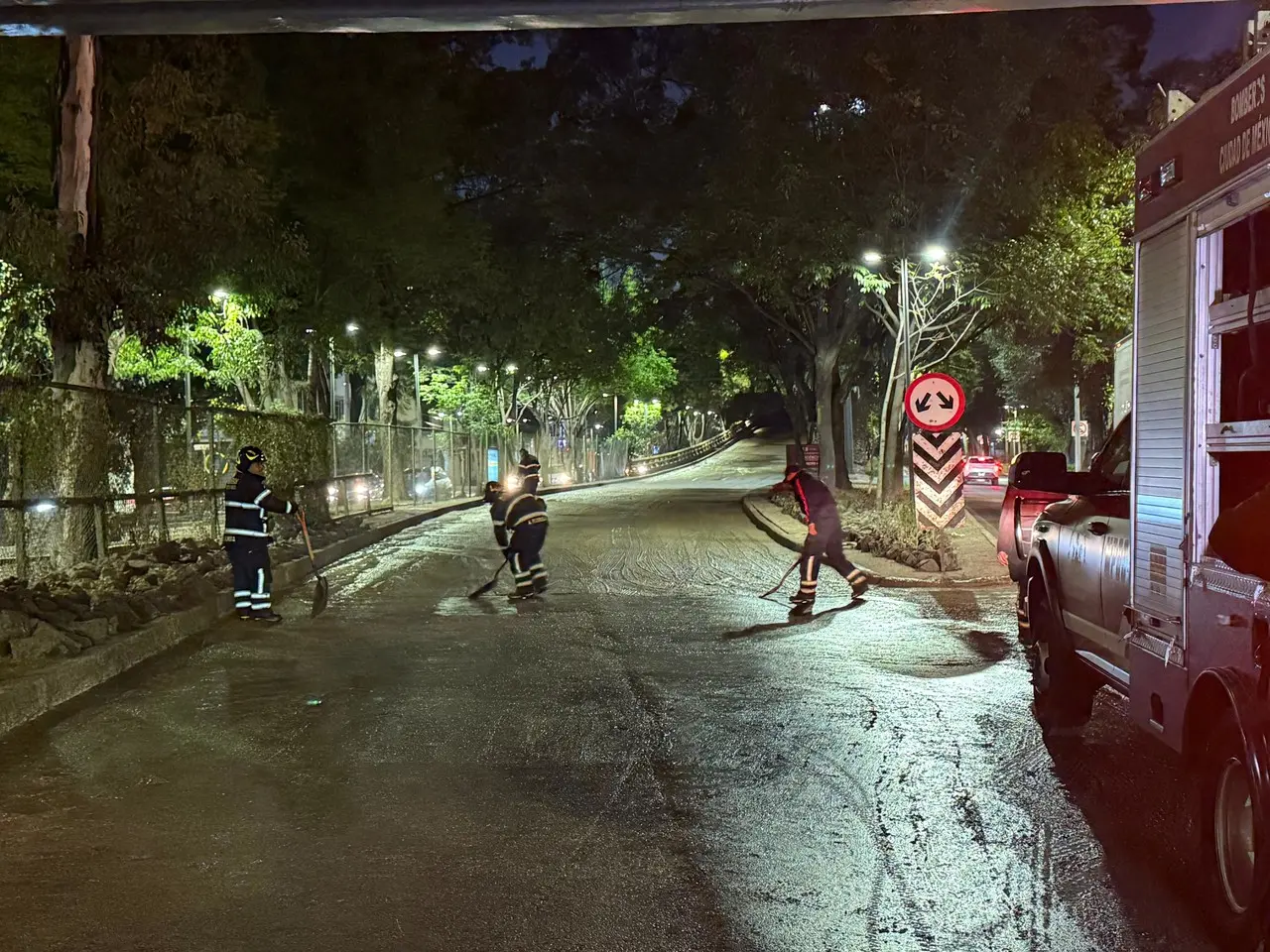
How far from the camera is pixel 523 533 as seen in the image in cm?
1348

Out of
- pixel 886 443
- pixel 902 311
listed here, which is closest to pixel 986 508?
pixel 886 443

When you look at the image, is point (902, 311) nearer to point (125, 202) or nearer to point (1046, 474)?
point (125, 202)

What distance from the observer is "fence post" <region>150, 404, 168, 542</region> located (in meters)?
14.7

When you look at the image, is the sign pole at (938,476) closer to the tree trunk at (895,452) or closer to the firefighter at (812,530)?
the firefighter at (812,530)

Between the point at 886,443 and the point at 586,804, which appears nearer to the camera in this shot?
the point at 586,804

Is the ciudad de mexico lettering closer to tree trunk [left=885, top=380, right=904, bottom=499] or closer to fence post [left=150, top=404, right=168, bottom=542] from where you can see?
fence post [left=150, top=404, right=168, bottom=542]

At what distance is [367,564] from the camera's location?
59.0 feet

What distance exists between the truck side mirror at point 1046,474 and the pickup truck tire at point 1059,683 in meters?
0.91

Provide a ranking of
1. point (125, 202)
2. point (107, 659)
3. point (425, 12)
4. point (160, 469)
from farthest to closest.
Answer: point (160, 469)
point (125, 202)
point (107, 659)
point (425, 12)

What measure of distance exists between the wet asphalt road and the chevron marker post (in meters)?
5.86

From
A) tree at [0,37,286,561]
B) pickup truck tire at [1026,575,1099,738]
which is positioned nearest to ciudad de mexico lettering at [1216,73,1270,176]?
pickup truck tire at [1026,575,1099,738]

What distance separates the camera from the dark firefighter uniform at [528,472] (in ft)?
42.6

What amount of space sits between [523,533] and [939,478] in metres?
6.32

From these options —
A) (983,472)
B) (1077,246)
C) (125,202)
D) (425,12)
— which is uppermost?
(1077,246)
